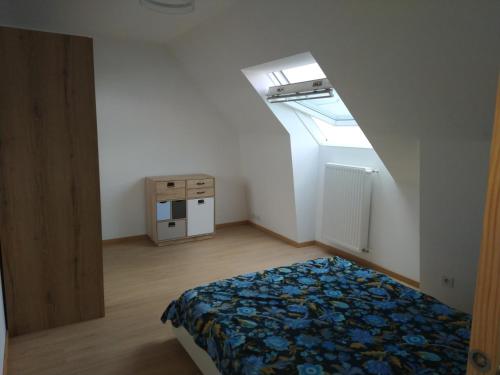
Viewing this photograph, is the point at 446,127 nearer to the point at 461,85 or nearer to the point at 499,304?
the point at 461,85

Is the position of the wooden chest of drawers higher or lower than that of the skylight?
lower

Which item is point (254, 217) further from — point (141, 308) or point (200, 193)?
point (141, 308)

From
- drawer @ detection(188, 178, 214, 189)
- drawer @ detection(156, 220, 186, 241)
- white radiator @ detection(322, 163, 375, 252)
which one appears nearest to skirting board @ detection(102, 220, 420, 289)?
white radiator @ detection(322, 163, 375, 252)

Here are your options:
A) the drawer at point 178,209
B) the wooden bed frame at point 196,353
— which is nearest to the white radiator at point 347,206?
the drawer at point 178,209

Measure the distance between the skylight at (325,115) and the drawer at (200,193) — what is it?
1445mm

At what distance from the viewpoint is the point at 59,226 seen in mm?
2713

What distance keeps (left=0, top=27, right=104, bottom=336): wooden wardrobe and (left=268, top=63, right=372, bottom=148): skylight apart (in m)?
2.04

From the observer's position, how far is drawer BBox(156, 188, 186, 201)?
4.50m

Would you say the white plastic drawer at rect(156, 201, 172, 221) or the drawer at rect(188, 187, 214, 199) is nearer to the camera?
the white plastic drawer at rect(156, 201, 172, 221)

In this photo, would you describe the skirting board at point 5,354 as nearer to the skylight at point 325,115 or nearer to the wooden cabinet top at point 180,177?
the wooden cabinet top at point 180,177

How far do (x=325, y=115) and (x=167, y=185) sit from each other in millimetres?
2020

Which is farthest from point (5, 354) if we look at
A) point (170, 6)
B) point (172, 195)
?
point (172, 195)

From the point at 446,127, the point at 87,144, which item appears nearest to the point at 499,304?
the point at 446,127

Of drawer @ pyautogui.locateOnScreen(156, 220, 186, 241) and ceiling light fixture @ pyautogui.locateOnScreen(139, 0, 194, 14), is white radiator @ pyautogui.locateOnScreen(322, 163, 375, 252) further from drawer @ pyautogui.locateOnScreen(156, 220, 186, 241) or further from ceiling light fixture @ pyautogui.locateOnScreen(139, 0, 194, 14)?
ceiling light fixture @ pyautogui.locateOnScreen(139, 0, 194, 14)
